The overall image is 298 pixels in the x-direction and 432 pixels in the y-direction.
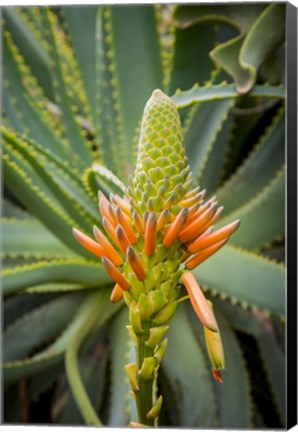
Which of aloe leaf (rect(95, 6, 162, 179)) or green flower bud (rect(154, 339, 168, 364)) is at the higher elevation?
aloe leaf (rect(95, 6, 162, 179))

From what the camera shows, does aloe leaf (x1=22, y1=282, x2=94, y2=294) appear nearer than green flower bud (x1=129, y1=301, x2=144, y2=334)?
No

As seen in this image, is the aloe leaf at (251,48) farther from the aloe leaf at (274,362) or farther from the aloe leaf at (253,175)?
the aloe leaf at (274,362)

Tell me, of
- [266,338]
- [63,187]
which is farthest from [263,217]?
[63,187]

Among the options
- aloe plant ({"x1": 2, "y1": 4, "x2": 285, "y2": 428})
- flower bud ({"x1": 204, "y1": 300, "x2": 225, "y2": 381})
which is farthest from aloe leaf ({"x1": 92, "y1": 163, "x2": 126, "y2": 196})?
flower bud ({"x1": 204, "y1": 300, "x2": 225, "y2": 381})

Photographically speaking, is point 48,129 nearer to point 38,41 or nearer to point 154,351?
point 38,41

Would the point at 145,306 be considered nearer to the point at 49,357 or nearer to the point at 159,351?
the point at 159,351

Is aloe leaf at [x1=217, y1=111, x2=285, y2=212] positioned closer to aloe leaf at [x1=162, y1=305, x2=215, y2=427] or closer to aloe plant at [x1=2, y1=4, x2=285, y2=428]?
aloe plant at [x1=2, y1=4, x2=285, y2=428]
